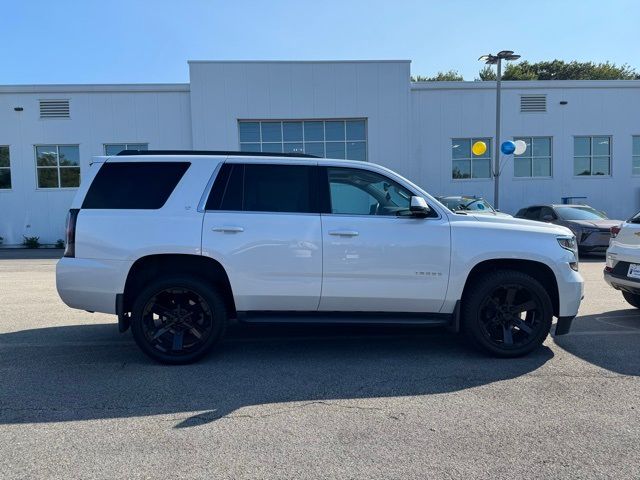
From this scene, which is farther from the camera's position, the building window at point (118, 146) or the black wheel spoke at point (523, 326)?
the building window at point (118, 146)

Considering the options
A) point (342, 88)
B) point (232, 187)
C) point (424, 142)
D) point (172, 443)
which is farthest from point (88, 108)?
point (172, 443)

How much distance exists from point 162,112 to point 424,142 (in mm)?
11935

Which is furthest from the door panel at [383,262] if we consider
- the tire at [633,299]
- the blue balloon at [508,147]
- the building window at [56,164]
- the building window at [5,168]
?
the building window at [5,168]

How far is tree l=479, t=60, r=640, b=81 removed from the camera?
4784 cm

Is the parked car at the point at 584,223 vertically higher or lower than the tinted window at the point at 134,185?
lower

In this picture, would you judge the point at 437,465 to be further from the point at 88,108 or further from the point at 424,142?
the point at 88,108

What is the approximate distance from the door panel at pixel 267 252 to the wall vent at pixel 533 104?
832 inches

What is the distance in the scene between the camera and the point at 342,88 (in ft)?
69.7

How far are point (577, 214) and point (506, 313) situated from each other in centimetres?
1157

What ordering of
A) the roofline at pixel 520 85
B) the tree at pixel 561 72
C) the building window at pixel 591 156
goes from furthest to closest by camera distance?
1. the tree at pixel 561 72
2. the building window at pixel 591 156
3. the roofline at pixel 520 85

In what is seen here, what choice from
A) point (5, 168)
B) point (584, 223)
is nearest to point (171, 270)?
point (584, 223)

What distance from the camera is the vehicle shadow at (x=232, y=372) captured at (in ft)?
12.8

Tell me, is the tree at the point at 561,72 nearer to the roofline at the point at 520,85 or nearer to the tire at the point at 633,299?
the roofline at the point at 520,85

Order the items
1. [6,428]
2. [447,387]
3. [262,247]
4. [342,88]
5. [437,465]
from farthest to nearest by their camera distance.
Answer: [342,88]
[262,247]
[447,387]
[6,428]
[437,465]
